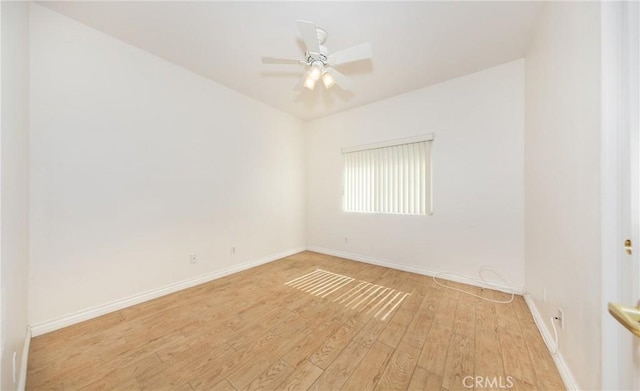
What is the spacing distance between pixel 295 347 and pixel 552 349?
184 centimetres

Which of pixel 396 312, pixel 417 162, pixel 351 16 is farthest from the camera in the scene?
pixel 417 162

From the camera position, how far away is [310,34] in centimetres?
162

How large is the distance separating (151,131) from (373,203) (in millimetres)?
3147

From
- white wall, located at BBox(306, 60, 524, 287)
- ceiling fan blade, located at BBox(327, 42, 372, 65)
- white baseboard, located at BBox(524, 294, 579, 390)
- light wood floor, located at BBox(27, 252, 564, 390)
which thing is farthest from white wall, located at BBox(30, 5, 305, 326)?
white baseboard, located at BBox(524, 294, 579, 390)

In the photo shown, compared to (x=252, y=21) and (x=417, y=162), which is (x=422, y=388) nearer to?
(x=417, y=162)

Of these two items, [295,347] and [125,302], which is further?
[125,302]

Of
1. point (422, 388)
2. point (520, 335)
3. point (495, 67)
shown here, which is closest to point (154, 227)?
point (422, 388)

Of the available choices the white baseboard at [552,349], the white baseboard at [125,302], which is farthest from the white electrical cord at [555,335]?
the white baseboard at [125,302]

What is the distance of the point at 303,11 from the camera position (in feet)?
5.74

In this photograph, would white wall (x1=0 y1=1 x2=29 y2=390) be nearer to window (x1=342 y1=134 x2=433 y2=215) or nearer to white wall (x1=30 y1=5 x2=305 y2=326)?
white wall (x1=30 y1=5 x2=305 y2=326)

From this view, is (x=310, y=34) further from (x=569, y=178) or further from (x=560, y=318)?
(x=560, y=318)

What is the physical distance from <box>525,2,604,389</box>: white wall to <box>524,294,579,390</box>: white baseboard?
50 mm

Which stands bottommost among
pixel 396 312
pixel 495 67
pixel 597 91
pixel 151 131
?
pixel 396 312

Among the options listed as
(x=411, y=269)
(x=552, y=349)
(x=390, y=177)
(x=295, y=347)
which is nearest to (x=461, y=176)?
(x=390, y=177)
